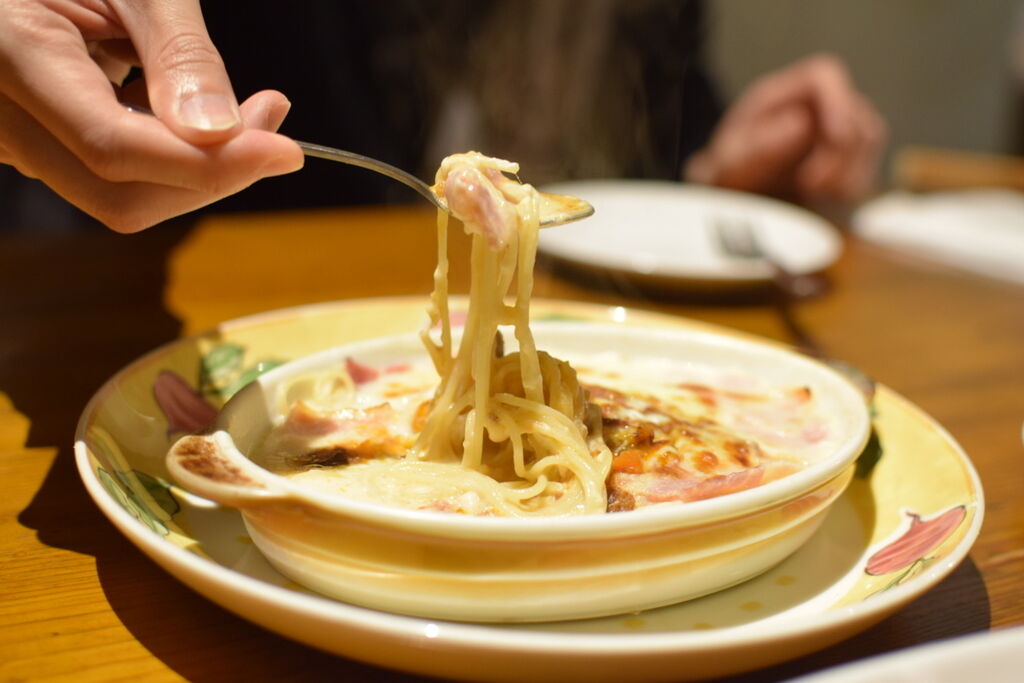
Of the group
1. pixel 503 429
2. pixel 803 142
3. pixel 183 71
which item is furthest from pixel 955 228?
pixel 183 71

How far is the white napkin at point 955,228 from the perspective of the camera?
2838mm

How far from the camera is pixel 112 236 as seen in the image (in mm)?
2518

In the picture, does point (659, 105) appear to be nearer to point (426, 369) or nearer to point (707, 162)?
point (707, 162)

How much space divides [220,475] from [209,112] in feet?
1.43

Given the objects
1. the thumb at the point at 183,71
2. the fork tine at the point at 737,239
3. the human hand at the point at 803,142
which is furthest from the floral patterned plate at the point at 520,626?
the human hand at the point at 803,142

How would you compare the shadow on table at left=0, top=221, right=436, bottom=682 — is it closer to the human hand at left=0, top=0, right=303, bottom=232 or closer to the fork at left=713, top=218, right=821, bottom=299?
the human hand at left=0, top=0, right=303, bottom=232

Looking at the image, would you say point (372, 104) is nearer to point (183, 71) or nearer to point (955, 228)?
point (955, 228)

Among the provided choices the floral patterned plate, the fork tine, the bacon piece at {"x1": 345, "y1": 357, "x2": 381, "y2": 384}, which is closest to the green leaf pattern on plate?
the floral patterned plate

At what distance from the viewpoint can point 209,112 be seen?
39.2 inches

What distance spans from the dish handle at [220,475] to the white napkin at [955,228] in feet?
8.79

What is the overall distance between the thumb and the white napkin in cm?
263

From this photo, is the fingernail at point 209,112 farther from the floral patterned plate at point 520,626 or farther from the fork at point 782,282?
the fork at point 782,282

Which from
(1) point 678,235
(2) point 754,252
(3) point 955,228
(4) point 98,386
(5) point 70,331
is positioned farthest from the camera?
(3) point 955,228

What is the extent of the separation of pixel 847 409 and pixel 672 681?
0.66 metres
